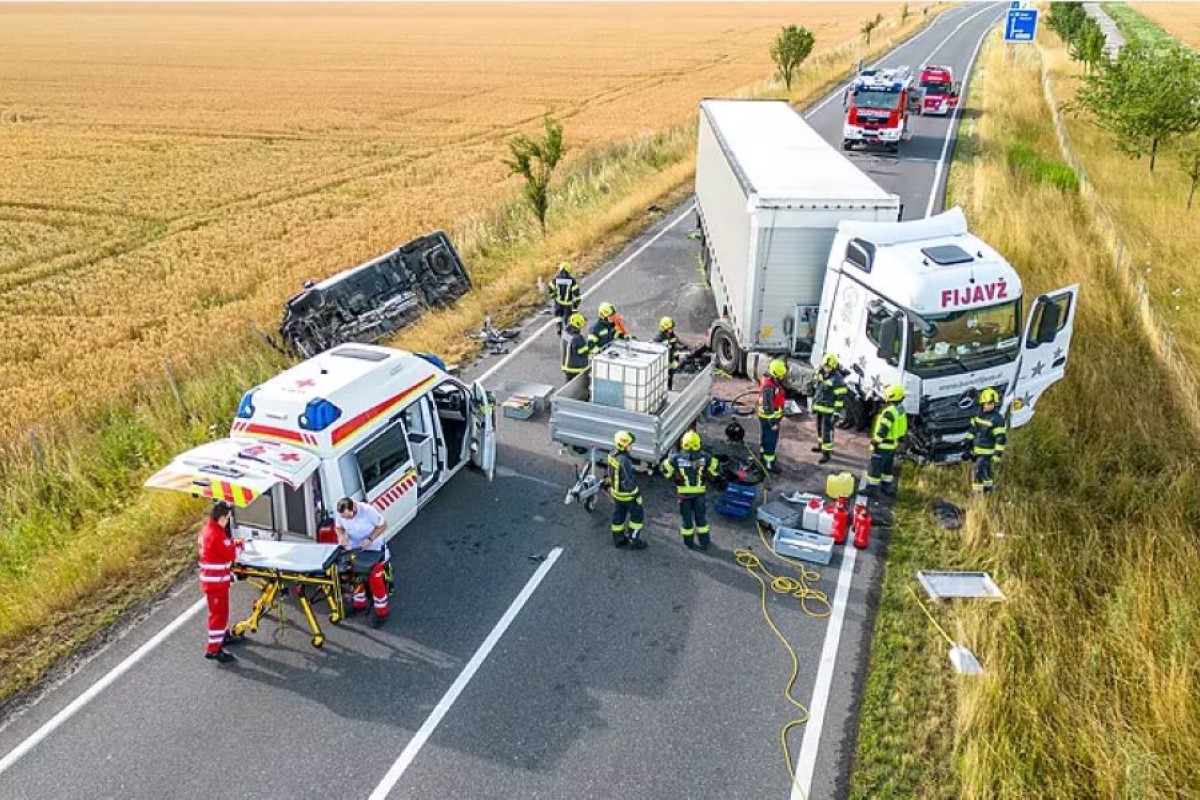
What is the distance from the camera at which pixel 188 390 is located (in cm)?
1488

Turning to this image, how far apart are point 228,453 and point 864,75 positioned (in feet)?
95.4

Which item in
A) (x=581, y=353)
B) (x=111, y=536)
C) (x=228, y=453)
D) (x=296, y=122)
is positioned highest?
(x=228, y=453)

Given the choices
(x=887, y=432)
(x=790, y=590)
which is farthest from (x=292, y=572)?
(x=887, y=432)

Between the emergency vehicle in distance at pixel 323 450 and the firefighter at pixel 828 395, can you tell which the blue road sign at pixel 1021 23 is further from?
the emergency vehicle in distance at pixel 323 450

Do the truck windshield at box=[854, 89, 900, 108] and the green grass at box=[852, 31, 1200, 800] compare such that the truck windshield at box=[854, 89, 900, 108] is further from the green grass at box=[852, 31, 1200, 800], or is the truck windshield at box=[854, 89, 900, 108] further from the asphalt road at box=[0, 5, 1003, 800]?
the asphalt road at box=[0, 5, 1003, 800]

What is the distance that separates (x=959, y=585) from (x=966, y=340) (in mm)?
3522

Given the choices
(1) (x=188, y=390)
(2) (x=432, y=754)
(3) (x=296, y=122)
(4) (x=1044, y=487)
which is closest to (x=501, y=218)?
(1) (x=188, y=390)

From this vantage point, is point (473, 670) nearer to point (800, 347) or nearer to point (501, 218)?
point (800, 347)

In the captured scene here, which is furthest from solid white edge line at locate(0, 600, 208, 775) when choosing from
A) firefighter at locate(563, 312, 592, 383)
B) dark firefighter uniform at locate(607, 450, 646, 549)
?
firefighter at locate(563, 312, 592, 383)

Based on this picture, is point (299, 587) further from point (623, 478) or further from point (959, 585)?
point (959, 585)

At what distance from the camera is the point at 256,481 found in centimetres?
873

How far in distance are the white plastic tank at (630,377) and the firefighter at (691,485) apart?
102 centimetres

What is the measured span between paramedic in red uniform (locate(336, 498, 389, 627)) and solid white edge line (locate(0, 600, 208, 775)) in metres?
1.89

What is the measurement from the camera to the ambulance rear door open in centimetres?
866
